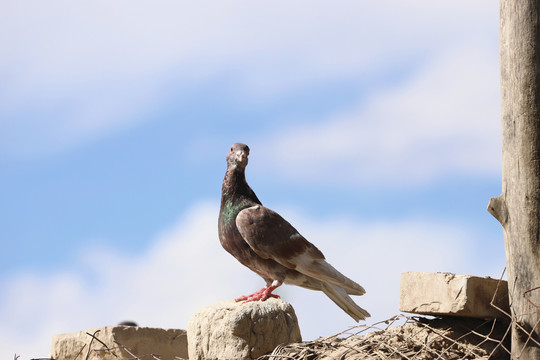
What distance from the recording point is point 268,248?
245 inches

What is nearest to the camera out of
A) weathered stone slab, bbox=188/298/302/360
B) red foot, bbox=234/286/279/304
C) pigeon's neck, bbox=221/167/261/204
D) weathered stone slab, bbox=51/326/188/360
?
weathered stone slab, bbox=188/298/302/360

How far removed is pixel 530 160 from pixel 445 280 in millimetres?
1086

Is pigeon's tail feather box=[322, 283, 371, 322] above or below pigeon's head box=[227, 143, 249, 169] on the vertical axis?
below

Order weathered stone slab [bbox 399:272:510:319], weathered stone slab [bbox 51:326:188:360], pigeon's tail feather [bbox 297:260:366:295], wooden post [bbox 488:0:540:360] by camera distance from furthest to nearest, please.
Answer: weathered stone slab [bbox 51:326:188:360] < pigeon's tail feather [bbox 297:260:366:295] < weathered stone slab [bbox 399:272:510:319] < wooden post [bbox 488:0:540:360]

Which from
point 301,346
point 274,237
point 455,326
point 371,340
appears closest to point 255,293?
point 274,237

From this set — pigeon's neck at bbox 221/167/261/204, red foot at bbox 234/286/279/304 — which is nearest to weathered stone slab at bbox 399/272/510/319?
red foot at bbox 234/286/279/304

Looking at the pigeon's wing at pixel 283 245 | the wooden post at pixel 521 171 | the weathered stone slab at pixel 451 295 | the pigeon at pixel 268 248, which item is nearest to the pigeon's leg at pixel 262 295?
the pigeon at pixel 268 248

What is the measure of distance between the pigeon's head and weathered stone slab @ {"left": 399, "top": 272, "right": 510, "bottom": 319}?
1.98 metres

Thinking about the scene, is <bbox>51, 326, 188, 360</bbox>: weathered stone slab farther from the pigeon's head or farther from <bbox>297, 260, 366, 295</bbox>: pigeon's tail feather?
the pigeon's head

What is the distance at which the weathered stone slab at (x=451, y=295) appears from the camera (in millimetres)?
4996

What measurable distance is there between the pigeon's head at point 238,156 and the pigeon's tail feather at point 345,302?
142 cm

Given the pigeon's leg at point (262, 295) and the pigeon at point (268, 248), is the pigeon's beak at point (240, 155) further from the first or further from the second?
the pigeon's leg at point (262, 295)

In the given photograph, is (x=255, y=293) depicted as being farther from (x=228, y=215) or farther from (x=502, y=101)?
(x=502, y=101)

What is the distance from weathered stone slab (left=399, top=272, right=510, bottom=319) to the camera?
16.4 feet
